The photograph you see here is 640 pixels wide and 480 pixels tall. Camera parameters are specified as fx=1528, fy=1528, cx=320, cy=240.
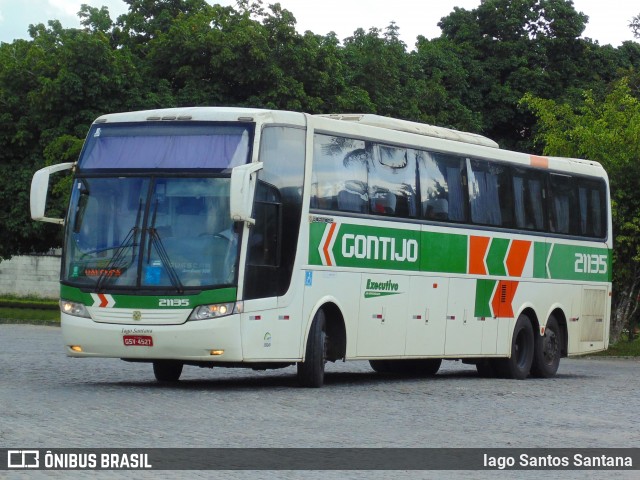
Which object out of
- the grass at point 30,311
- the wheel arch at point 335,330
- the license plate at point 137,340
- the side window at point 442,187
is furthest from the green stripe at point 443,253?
the grass at point 30,311

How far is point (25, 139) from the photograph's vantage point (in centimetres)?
4694

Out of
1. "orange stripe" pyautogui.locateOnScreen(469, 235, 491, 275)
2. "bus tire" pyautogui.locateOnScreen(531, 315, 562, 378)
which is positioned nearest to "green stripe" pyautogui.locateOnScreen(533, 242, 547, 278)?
"bus tire" pyautogui.locateOnScreen(531, 315, 562, 378)

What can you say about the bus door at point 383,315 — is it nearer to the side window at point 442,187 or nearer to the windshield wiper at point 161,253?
the side window at point 442,187

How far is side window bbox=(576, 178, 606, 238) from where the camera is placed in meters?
26.2

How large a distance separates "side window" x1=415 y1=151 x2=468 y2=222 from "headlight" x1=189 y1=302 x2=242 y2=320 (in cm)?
469

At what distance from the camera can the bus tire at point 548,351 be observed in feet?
82.0

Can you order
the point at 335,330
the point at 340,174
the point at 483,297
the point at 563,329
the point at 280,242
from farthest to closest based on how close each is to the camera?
the point at 563,329 < the point at 483,297 < the point at 335,330 < the point at 340,174 < the point at 280,242

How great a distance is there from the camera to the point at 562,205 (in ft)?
83.9

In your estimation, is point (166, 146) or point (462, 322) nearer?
point (166, 146)

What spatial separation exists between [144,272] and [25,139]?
98.9 ft

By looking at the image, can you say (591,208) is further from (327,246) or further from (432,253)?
(327,246)

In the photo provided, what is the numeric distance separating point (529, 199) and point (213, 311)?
8359mm

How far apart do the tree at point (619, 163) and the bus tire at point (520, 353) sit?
11.3 metres

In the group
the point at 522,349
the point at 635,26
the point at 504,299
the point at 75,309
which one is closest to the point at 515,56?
the point at 635,26
